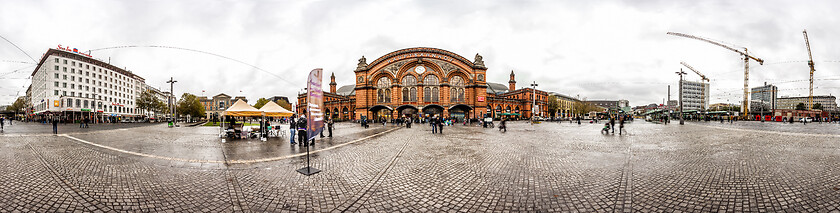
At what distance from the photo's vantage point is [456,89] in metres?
55.6

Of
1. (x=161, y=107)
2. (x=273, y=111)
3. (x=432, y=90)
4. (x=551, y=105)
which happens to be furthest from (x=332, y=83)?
(x=273, y=111)

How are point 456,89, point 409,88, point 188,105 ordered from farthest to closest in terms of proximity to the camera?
point 188,105
point 456,89
point 409,88

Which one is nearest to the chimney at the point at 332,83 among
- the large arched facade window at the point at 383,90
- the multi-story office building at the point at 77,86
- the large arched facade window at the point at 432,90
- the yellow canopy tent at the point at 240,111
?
the large arched facade window at the point at 383,90

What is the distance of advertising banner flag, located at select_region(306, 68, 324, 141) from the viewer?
6.68 meters

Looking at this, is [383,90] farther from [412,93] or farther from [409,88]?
[412,93]

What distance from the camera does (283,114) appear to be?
17.7 metres

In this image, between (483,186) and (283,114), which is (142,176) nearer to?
(483,186)

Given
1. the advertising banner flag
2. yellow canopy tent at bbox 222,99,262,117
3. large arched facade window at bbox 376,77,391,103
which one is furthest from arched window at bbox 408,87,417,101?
the advertising banner flag

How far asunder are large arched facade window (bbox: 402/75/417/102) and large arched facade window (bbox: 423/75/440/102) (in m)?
1.91

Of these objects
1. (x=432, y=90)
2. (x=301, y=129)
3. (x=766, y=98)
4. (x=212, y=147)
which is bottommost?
(x=212, y=147)

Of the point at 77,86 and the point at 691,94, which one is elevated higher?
the point at 691,94

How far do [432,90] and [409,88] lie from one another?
4.38 m

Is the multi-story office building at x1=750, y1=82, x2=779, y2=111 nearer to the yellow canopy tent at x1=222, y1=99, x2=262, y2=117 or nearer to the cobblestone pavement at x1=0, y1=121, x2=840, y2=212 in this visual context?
the cobblestone pavement at x1=0, y1=121, x2=840, y2=212

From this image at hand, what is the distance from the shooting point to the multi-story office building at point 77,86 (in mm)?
52281
